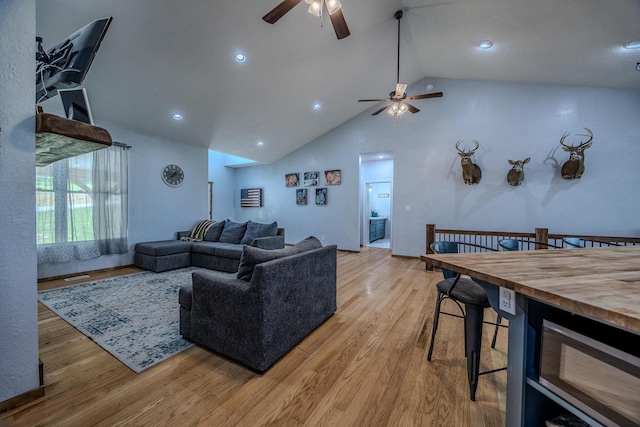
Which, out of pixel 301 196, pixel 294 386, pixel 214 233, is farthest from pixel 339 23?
pixel 301 196

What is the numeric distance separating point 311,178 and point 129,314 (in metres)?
5.15

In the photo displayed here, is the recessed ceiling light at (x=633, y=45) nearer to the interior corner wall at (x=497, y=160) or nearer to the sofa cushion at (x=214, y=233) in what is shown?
the interior corner wall at (x=497, y=160)

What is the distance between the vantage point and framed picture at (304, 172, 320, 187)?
6.85 metres

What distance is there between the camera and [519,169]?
177 inches

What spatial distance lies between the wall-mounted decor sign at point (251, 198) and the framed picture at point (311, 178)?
183cm

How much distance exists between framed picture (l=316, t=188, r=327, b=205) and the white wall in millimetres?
2908

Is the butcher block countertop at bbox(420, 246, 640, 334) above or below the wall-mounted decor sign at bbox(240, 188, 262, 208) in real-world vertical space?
below

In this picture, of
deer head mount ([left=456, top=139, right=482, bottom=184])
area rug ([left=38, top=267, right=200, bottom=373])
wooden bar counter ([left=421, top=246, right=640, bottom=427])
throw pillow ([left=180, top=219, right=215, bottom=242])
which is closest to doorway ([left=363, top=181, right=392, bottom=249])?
deer head mount ([left=456, top=139, right=482, bottom=184])

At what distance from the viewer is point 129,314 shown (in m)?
2.57

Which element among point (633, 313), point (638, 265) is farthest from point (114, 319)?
point (638, 265)

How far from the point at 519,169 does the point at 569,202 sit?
0.99m

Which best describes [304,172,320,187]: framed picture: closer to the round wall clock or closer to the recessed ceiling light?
the round wall clock

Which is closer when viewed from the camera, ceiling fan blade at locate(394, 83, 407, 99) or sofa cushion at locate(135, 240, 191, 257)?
ceiling fan blade at locate(394, 83, 407, 99)

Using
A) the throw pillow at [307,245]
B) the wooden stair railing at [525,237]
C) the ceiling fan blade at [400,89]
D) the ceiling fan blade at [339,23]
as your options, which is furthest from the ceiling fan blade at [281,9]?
the wooden stair railing at [525,237]
